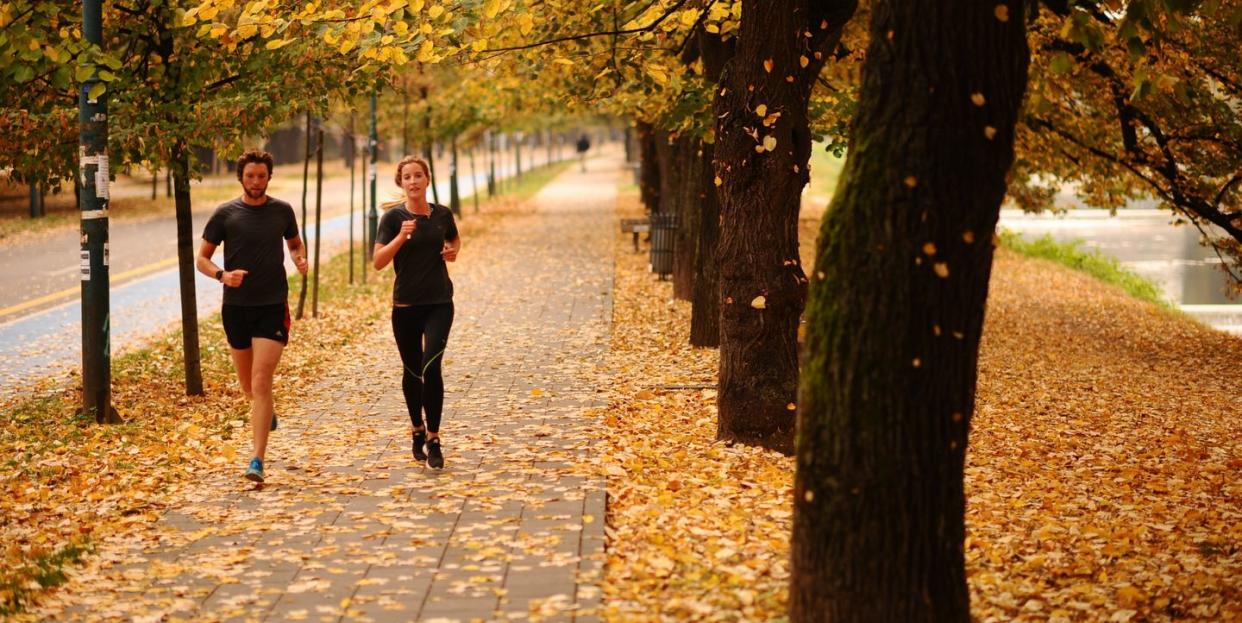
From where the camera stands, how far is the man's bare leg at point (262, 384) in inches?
306

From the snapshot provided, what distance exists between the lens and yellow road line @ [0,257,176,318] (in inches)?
722

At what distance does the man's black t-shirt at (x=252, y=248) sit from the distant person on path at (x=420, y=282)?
0.58m

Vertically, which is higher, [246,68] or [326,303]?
[246,68]

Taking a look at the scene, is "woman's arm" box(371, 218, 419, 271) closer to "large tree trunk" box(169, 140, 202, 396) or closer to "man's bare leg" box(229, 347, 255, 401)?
"man's bare leg" box(229, 347, 255, 401)

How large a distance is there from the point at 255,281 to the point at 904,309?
4.28m

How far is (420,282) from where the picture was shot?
8016 millimetres

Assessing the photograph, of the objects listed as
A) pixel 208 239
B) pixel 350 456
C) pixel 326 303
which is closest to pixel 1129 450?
pixel 350 456

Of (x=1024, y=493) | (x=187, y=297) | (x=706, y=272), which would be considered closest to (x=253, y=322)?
(x=187, y=297)

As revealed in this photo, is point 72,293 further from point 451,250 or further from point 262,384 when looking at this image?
point 451,250

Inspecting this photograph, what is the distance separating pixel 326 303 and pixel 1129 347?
1044cm

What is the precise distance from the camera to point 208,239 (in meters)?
7.76

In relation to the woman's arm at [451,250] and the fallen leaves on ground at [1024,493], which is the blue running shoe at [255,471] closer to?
the woman's arm at [451,250]

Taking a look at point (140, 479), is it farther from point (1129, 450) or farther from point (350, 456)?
point (1129, 450)

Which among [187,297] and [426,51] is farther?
[187,297]
